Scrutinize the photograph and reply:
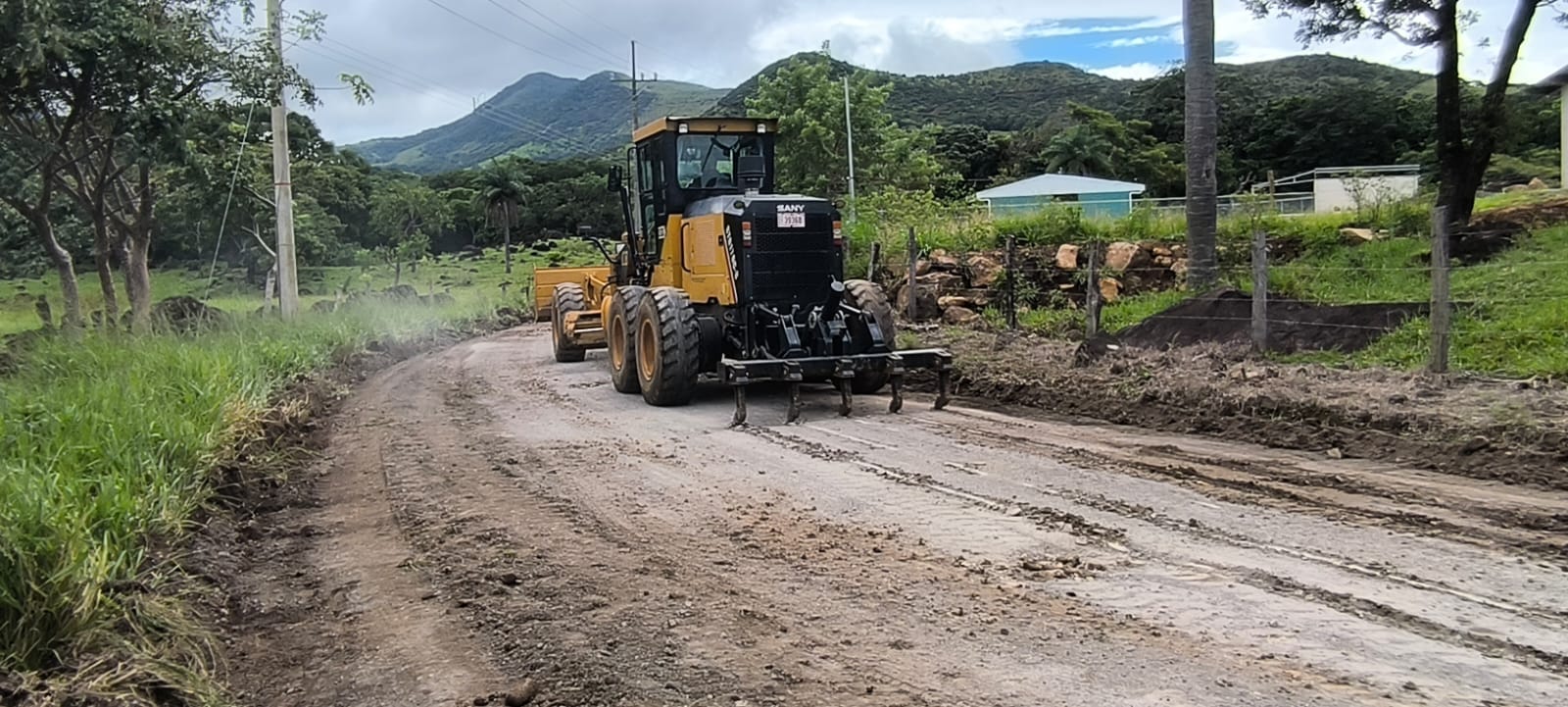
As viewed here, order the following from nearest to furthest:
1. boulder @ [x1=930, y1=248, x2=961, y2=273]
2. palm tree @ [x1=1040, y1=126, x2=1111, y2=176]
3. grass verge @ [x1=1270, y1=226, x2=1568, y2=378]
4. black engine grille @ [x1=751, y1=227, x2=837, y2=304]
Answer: grass verge @ [x1=1270, y1=226, x2=1568, y2=378] → black engine grille @ [x1=751, y1=227, x2=837, y2=304] → boulder @ [x1=930, y1=248, x2=961, y2=273] → palm tree @ [x1=1040, y1=126, x2=1111, y2=176]

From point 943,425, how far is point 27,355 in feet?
27.9

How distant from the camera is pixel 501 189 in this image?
57.6 meters

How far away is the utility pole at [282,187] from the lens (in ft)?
54.5

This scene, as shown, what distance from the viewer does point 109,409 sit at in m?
7.56

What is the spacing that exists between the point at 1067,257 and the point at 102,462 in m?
12.9

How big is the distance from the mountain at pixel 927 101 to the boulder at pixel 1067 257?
41.8 metres

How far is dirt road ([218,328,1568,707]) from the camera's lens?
417 cm

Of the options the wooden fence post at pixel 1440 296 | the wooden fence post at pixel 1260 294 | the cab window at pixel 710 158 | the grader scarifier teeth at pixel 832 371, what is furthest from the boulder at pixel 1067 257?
the wooden fence post at pixel 1440 296

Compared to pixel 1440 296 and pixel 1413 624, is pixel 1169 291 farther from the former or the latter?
pixel 1413 624

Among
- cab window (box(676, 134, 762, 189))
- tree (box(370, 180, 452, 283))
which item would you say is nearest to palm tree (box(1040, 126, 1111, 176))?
tree (box(370, 180, 452, 283))

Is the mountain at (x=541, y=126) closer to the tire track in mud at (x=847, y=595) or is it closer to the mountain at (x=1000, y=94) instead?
the mountain at (x=1000, y=94)

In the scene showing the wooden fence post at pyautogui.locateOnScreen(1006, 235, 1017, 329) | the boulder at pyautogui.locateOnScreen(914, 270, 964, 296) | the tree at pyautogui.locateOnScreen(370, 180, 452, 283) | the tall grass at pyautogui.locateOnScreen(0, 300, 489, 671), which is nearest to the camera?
the tall grass at pyautogui.locateOnScreen(0, 300, 489, 671)

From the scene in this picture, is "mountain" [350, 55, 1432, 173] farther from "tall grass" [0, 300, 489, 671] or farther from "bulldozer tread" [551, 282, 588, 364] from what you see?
"tall grass" [0, 300, 489, 671]

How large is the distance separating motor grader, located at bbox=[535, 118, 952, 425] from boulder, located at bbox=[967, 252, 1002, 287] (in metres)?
4.99
